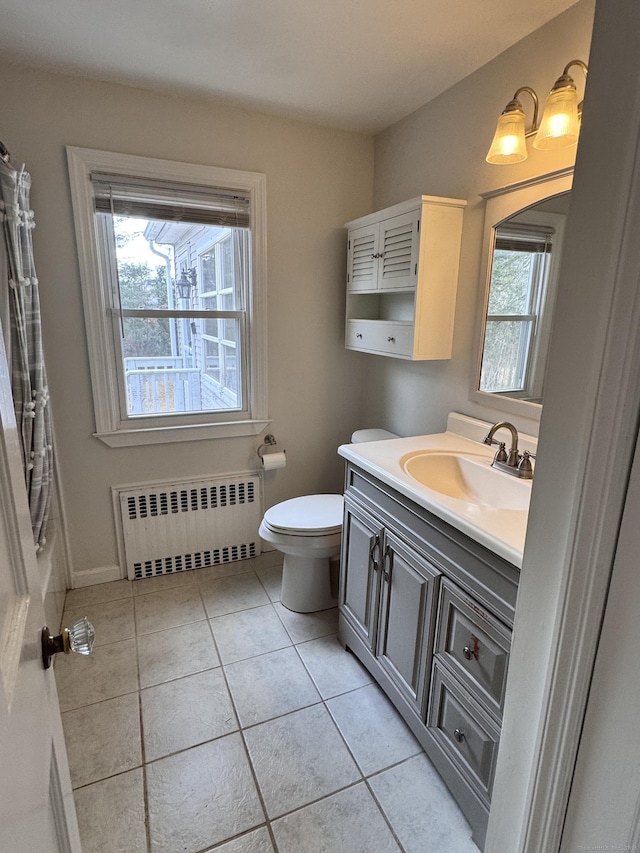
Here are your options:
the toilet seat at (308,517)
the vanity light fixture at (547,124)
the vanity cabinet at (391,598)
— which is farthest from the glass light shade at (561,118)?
the toilet seat at (308,517)

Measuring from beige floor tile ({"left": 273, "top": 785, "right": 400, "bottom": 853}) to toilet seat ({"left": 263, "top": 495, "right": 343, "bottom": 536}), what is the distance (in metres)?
0.92

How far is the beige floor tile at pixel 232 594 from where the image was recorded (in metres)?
2.25

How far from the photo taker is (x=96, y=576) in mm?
2391

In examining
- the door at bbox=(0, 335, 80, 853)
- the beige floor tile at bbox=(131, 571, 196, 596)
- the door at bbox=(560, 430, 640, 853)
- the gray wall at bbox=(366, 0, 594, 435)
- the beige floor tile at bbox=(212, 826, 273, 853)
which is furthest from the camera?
the beige floor tile at bbox=(131, 571, 196, 596)

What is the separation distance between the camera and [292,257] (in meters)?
2.42

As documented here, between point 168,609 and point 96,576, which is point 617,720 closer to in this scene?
point 168,609

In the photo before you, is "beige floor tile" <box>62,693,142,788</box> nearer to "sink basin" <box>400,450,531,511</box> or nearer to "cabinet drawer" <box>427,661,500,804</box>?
"cabinet drawer" <box>427,661,500,804</box>

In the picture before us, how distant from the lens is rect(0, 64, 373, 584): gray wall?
1.94m

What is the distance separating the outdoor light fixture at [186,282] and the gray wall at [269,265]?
1.31ft

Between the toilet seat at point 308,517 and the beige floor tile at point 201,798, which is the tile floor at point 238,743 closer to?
the beige floor tile at point 201,798

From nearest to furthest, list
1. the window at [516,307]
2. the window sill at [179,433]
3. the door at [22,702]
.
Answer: the door at [22,702], the window at [516,307], the window sill at [179,433]

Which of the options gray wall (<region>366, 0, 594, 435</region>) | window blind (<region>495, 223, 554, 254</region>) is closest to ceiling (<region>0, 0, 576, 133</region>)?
gray wall (<region>366, 0, 594, 435</region>)

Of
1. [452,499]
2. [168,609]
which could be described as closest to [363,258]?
[452,499]

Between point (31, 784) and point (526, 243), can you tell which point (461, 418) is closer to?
point (526, 243)
